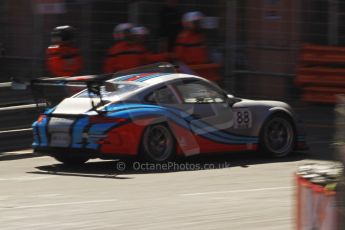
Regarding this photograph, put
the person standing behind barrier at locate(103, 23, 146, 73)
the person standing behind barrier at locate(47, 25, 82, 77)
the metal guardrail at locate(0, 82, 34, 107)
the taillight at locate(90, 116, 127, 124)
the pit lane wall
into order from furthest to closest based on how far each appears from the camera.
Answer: the person standing behind barrier at locate(103, 23, 146, 73), the person standing behind barrier at locate(47, 25, 82, 77), the metal guardrail at locate(0, 82, 34, 107), the taillight at locate(90, 116, 127, 124), the pit lane wall

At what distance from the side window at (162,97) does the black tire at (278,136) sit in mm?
1570

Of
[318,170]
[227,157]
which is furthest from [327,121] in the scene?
[318,170]

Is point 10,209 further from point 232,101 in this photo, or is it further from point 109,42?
point 109,42

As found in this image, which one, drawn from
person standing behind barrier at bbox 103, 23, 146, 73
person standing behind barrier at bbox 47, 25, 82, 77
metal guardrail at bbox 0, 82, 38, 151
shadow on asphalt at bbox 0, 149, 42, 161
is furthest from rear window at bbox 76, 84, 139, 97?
person standing behind barrier at bbox 103, 23, 146, 73

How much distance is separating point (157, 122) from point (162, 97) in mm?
499

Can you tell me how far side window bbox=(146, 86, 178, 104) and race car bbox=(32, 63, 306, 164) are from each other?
0.01m

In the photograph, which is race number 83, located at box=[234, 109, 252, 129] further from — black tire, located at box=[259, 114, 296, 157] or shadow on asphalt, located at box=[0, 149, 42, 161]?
shadow on asphalt, located at box=[0, 149, 42, 161]

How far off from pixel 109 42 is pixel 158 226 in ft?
33.2

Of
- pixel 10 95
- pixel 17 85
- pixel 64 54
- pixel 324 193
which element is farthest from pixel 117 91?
pixel 324 193

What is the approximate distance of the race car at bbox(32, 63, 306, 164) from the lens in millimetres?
11203

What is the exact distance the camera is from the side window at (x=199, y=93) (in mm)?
12078

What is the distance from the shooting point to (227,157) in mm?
12891

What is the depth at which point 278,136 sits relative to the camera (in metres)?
12.7

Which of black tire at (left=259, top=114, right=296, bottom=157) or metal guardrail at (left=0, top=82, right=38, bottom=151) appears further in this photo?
metal guardrail at (left=0, top=82, right=38, bottom=151)
